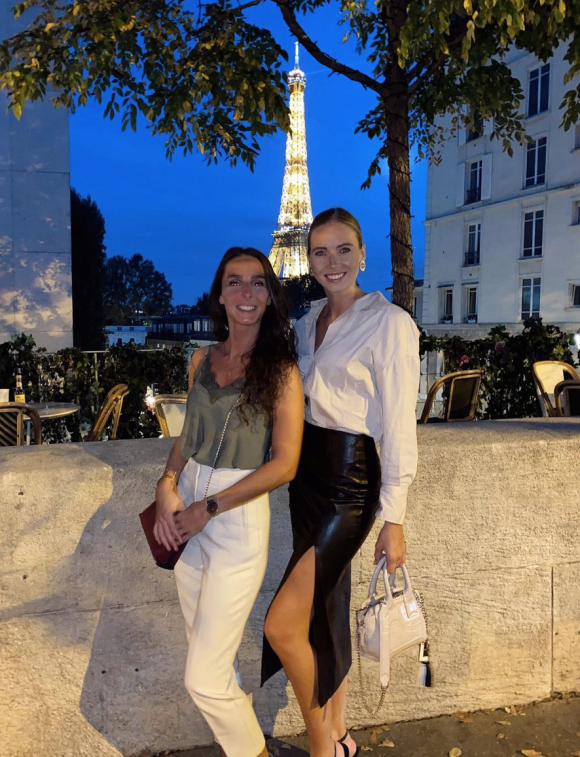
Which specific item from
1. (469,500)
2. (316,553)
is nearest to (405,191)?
(469,500)

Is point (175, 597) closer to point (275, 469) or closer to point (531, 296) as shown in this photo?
point (275, 469)

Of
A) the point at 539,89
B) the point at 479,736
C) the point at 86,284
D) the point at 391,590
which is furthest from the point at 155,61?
the point at 539,89

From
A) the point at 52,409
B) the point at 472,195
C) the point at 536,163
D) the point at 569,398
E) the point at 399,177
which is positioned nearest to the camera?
the point at 569,398

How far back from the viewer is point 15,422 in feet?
12.6

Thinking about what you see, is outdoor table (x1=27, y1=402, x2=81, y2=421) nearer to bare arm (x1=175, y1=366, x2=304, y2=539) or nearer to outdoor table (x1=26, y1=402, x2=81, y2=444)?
outdoor table (x1=26, y1=402, x2=81, y2=444)

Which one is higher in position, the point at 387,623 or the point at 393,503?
the point at 393,503

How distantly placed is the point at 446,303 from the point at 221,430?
3115 centimetres

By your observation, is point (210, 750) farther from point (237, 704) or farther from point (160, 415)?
point (160, 415)

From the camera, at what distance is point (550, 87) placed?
82.4 feet

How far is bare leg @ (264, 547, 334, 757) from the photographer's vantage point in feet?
6.94

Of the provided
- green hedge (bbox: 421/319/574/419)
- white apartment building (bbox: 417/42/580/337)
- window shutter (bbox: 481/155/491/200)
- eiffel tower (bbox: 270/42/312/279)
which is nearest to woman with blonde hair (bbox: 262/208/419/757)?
green hedge (bbox: 421/319/574/419)

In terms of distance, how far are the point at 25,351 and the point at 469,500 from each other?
5.25m

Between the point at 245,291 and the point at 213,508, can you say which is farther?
the point at 245,291

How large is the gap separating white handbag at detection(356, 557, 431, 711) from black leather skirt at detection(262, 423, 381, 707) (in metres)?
0.11
